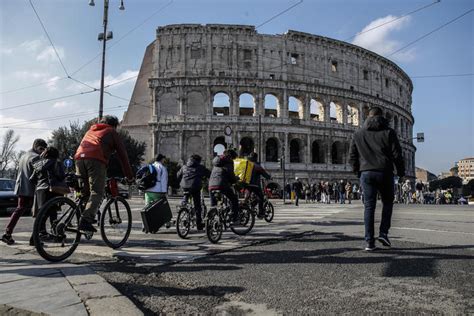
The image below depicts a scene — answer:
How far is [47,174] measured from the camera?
5.86 m

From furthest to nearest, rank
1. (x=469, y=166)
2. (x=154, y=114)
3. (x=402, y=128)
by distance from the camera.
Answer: (x=469, y=166), (x=402, y=128), (x=154, y=114)

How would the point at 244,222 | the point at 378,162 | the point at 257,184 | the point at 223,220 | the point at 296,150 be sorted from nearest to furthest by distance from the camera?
the point at 378,162 → the point at 223,220 → the point at 244,222 → the point at 257,184 → the point at 296,150

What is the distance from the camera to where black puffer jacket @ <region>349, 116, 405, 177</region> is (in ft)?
16.0

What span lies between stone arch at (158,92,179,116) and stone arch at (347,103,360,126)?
23122 mm

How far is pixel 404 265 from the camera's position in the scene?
3.79 metres

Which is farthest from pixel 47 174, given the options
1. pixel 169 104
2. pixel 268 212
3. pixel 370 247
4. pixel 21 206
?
pixel 169 104

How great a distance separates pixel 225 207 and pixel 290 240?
4.27 ft

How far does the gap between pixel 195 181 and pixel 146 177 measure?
0.97 metres

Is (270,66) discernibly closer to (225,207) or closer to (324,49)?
(324,49)

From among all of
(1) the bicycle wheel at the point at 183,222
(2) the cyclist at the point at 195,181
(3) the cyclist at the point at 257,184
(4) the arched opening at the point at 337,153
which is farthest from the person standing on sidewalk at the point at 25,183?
(4) the arched opening at the point at 337,153

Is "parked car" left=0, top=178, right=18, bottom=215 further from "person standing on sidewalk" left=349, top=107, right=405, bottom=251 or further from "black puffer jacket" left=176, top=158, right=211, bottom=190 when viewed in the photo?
"person standing on sidewalk" left=349, top=107, right=405, bottom=251

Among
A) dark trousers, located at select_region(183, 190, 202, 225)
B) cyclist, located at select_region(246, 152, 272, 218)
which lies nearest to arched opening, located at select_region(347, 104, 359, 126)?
cyclist, located at select_region(246, 152, 272, 218)

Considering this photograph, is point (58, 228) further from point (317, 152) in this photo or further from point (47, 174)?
point (317, 152)

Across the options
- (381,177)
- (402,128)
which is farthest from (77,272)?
(402,128)
